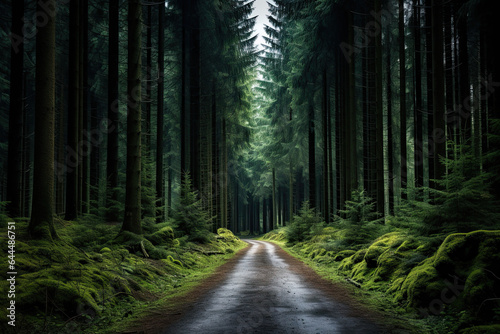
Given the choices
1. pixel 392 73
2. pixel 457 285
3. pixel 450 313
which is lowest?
pixel 450 313

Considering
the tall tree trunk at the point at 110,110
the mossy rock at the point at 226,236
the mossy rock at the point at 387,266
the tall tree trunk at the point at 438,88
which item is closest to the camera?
the mossy rock at the point at 387,266

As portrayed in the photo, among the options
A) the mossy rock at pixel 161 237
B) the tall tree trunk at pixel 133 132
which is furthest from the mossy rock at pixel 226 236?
the tall tree trunk at pixel 133 132

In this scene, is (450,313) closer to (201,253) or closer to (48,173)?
(48,173)

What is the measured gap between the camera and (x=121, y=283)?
7414 millimetres

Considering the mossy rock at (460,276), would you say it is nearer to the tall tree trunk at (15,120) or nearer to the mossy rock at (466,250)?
the mossy rock at (466,250)

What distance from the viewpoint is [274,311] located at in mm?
6207

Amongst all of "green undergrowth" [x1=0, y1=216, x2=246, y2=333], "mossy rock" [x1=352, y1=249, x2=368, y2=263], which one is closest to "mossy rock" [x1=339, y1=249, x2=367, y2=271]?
"mossy rock" [x1=352, y1=249, x2=368, y2=263]

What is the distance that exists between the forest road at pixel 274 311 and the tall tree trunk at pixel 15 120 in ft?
26.0

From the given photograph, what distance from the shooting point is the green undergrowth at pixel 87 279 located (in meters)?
5.27

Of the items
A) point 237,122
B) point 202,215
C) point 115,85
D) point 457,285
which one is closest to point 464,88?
point 457,285

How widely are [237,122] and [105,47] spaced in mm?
13948

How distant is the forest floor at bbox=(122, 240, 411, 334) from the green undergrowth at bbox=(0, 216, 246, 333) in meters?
0.68

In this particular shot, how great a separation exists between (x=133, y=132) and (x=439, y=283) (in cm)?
1020

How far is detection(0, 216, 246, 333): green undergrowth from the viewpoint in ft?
17.3
